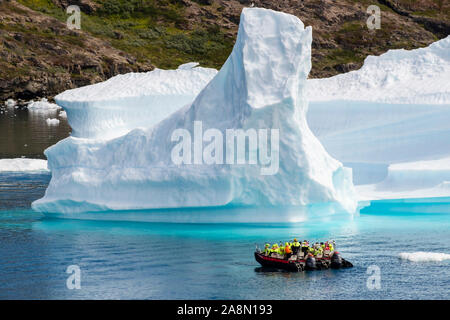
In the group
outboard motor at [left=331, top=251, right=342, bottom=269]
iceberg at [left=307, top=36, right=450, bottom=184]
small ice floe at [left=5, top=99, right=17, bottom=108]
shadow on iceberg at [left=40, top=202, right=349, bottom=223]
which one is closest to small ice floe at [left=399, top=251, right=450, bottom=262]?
outboard motor at [left=331, top=251, right=342, bottom=269]

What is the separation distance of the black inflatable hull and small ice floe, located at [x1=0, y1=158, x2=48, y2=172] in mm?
20767

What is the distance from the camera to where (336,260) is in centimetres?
1811

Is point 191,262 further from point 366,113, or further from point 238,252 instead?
point 366,113

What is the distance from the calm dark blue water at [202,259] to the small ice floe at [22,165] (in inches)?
428

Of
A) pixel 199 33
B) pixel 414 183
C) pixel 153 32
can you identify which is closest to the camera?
pixel 414 183

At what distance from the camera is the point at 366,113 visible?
2977 cm

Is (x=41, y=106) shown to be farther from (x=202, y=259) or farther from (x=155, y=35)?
(x=202, y=259)

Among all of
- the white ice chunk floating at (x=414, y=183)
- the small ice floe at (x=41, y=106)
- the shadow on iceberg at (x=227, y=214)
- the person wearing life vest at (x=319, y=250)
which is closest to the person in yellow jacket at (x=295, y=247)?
the person wearing life vest at (x=319, y=250)

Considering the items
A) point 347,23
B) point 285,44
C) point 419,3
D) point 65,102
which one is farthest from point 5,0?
point 285,44

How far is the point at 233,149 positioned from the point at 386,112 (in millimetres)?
9783

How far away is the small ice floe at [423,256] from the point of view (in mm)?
18875

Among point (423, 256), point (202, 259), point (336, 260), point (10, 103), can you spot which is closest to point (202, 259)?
point (202, 259)

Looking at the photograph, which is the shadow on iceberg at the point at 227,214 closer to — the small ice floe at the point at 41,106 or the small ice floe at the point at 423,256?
the small ice floe at the point at 423,256

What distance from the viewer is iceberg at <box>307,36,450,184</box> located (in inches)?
1117
